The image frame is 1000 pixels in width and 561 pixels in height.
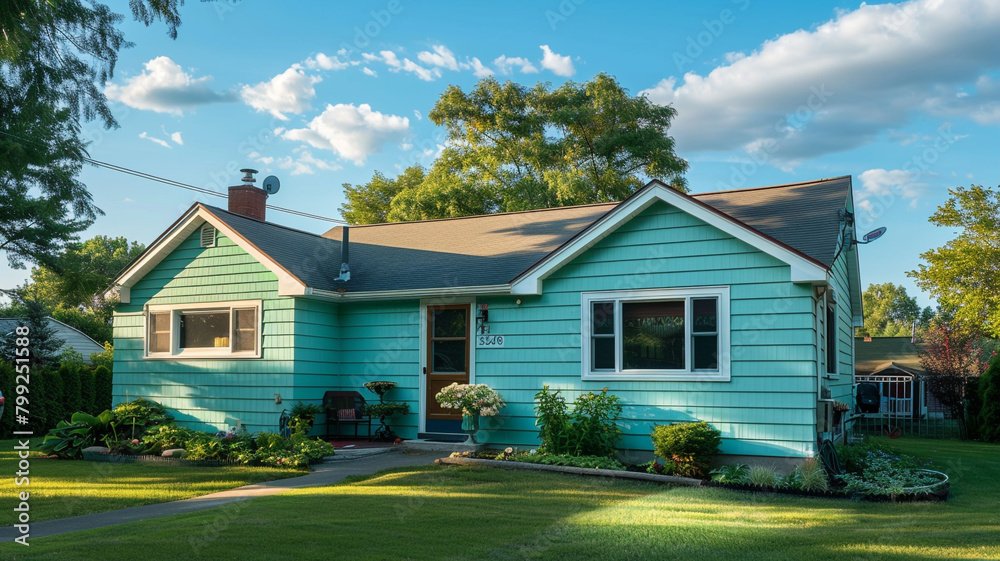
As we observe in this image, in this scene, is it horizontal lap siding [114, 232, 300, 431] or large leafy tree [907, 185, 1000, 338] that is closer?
horizontal lap siding [114, 232, 300, 431]

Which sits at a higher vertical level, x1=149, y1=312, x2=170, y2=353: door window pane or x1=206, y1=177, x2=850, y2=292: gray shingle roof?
Answer: x1=206, y1=177, x2=850, y2=292: gray shingle roof

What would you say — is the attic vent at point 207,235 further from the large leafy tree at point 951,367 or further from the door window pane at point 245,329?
the large leafy tree at point 951,367

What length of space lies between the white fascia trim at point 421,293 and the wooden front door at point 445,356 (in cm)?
30

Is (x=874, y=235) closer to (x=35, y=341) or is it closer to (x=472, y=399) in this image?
(x=472, y=399)

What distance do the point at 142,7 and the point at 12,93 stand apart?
2.29 metres

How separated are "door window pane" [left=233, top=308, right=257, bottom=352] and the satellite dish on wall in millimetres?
4066

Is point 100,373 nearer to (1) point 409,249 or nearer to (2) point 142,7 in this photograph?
(1) point 409,249

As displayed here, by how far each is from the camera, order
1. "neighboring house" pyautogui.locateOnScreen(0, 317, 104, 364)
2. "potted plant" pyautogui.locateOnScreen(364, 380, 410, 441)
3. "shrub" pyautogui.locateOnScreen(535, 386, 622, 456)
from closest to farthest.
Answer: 1. "shrub" pyautogui.locateOnScreen(535, 386, 622, 456)
2. "potted plant" pyautogui.locateOnScreen(364, 380, 410, 441)
3. "neighboring house" pyautogui.locateOnScreen(0, 317, 104, 364)

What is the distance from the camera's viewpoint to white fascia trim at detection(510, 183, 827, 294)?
9.77 metres

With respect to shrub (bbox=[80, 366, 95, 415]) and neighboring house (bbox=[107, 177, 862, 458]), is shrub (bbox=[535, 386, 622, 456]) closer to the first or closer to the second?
neighboring house (bbox=[107, 177, 862, 458])

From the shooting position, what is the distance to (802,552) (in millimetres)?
5859

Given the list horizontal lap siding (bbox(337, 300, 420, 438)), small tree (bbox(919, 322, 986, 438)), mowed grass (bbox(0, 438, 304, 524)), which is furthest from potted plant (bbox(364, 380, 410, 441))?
small tree (bbox(919, 322, 986, 438))

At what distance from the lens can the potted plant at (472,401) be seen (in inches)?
455

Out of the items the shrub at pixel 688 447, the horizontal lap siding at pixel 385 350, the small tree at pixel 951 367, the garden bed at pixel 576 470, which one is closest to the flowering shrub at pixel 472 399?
the garden bed at pixel 576 470
